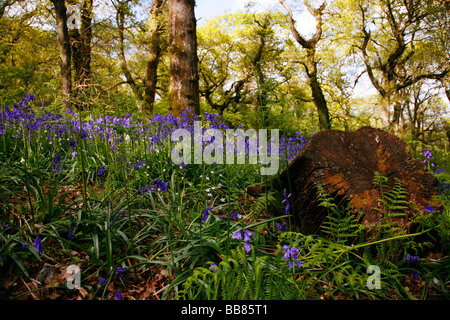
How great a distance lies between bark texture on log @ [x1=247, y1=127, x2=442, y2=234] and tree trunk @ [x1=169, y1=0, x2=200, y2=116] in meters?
2.75

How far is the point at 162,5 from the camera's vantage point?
10.8m

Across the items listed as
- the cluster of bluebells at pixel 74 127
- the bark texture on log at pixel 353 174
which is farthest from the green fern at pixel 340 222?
the cluster of bluebells at pixel 74 127

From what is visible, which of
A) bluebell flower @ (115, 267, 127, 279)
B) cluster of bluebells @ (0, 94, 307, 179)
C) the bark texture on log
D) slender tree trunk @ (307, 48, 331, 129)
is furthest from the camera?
slender tree trunk @ (307, 48, 331, 129)

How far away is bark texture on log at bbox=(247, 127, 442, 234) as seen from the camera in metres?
1.93

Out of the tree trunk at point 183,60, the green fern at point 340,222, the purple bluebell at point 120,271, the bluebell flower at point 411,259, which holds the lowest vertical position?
the purple bluebell at point 120,271

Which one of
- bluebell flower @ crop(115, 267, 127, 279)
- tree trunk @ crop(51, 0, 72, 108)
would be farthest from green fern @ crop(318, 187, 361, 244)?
tree trunk @ crop(51, 0, 72, 108)

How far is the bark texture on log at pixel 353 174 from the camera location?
1929 mm

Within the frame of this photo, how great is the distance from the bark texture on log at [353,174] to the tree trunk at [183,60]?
275cm

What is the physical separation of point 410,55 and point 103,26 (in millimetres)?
17812

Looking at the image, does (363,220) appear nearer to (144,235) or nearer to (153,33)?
(144,235)

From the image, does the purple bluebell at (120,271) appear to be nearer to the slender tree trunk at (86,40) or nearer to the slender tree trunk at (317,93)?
the slender tree trunk at (86,40)

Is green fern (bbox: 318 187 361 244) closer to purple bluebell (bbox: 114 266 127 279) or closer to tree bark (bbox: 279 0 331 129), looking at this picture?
purple bluebell (bbox: 114 266 127 279)

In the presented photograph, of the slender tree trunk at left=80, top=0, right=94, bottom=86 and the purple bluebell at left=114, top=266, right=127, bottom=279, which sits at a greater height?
the slender tree trunk at left=80, top=0, right=94, bottom=86

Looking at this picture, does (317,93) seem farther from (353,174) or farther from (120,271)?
(120,271)
